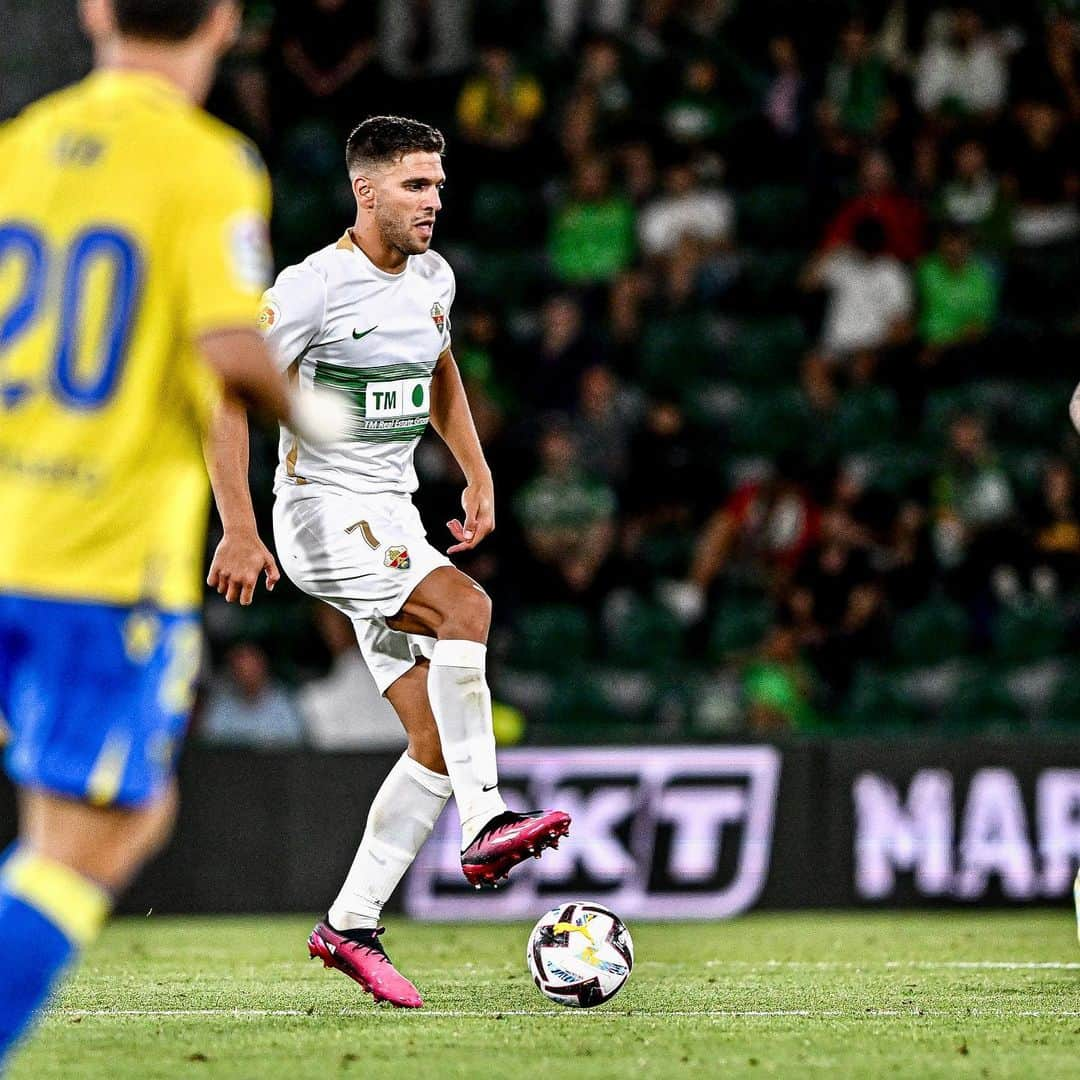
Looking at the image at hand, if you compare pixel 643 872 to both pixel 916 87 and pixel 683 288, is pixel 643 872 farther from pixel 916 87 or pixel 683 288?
pixel 916 87

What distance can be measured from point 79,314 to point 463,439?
3.23m

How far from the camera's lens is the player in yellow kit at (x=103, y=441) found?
322cm

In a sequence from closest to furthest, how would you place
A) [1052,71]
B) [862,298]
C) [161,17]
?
[161,17], [862,298], [1052,71]

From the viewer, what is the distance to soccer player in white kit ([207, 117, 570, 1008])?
590 centimetres

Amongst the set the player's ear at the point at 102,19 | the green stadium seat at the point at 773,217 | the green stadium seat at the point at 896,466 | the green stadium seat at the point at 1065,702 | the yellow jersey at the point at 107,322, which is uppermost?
the player's ear at the point at 102,19

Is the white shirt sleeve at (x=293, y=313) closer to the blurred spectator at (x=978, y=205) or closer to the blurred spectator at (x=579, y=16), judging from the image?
the blurred spectator at (x=978, y=205)

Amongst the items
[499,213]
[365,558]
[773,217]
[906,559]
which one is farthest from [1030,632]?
[365,558]

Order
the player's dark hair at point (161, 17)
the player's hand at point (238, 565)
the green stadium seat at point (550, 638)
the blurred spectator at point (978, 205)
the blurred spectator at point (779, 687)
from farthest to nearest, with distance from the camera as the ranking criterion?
1. the blurred spectator at point (978, 205)
2. the green stadium seat at point (550, 638)
3. the blurred spectator at point (779, 687)
4. the player's hand at point (238, 565)
5. the player's dark hair at point (161, 17)

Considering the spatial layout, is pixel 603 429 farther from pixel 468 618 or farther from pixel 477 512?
pixel 468 618

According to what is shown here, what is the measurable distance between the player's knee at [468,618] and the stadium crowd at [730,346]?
4419 mm

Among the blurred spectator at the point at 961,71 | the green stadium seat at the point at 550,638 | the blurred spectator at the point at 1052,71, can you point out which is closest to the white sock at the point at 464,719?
the green stadium seat at the point at 550,638

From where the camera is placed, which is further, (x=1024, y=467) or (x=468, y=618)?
(x=1024, y=467)

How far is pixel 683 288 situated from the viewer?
43.3 feet

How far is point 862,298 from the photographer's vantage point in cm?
1306
